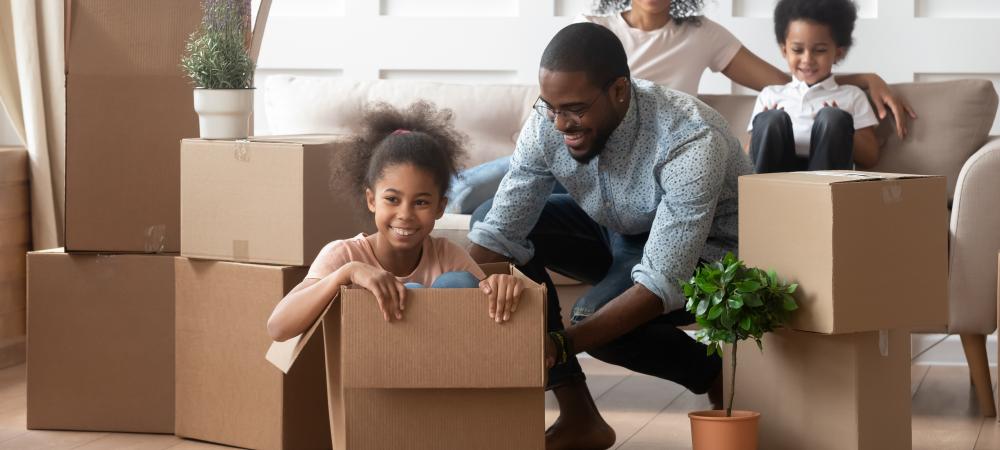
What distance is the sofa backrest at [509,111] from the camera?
116 inches

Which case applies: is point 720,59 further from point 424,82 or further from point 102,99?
point 102,99

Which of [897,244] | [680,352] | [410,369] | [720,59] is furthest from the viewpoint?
[720,59]

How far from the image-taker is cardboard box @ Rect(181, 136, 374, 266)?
2199 mm

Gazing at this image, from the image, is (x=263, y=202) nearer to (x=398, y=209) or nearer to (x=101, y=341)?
(x=398, y=209)

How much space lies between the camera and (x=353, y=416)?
1768mm

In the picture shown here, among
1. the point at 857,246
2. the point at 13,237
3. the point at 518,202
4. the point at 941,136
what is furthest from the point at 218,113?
Result: the point at 941,136

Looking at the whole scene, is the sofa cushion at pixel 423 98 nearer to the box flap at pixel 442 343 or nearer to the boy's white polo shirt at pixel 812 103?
the boy's white polo shirt at pixel 812 103

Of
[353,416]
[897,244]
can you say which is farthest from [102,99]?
[897,244]

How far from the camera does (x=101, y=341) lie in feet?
8.08

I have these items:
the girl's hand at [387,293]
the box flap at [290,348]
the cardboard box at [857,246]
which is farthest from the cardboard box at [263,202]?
the cardboard box at [857,246]

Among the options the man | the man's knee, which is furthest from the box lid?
the man's knee

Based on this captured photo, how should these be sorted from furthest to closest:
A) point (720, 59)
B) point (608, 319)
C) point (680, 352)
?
point (720, 59) < point (680, 352) < point (608, 319)

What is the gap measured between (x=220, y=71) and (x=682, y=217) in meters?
0.90

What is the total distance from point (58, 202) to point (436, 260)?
175cm
